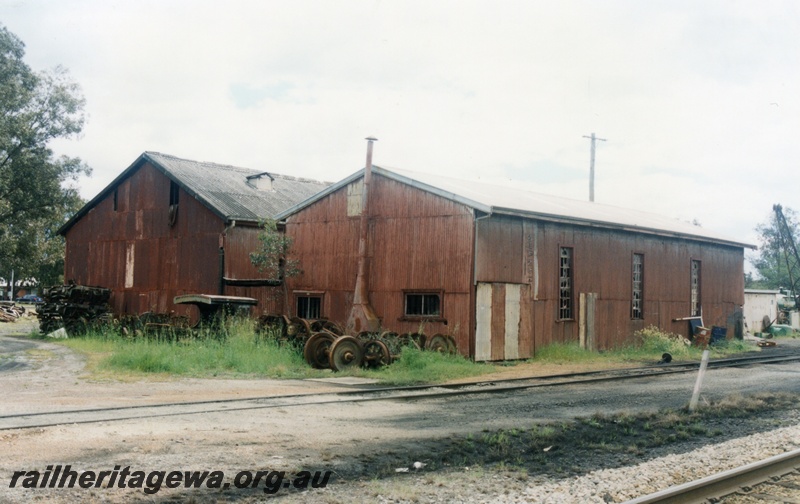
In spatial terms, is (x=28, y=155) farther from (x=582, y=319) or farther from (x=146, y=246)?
(x=582, y=319)

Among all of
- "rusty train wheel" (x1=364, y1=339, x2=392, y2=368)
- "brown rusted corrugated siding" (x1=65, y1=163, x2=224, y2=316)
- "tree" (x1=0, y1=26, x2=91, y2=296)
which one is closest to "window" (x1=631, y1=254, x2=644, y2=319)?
"rusty train wheel" (x1=364, y1=339, x2=392, y2=368)

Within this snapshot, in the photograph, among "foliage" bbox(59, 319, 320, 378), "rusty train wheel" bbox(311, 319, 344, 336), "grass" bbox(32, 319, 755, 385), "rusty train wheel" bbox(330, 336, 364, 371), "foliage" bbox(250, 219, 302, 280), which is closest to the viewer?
"grass" bbox(32, 319, 755, 385)

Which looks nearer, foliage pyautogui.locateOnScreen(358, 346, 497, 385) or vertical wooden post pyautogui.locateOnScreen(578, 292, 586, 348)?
foliage pyautogui.locateOnScreen(358, 346, 497, 385)

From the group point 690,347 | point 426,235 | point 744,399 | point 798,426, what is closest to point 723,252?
point 690,347

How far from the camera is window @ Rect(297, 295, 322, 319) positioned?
2328 centimetres

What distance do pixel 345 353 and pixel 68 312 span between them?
14.3 meters

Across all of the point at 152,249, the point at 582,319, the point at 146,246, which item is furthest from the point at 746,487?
the point at 146,246

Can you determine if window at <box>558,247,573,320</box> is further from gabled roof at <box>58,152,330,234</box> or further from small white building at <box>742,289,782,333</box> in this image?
small white building at <box>742,289,782,333</box>

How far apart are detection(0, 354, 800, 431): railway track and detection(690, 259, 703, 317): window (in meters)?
9.53

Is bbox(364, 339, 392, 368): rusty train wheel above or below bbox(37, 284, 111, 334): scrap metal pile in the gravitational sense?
below

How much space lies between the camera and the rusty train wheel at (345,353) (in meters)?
16.1

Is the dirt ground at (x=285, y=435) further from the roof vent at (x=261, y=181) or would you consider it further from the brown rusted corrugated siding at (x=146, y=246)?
the roof vent at (x=261, y=181)

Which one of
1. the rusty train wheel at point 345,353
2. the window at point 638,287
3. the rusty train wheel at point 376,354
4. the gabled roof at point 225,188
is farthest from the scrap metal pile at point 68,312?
the window at point 638,287

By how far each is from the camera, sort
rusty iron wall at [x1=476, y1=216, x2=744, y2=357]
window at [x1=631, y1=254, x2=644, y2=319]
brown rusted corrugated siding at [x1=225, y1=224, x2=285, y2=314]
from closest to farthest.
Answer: rusty iron wall at [x1=476, y1=216, x2=744, y2=357] → window at [x1=631, y1=254, x2=644, y2=319] → brown rusted corrugated siding at [x1=225, y1=224, x2=285, y2=314]
